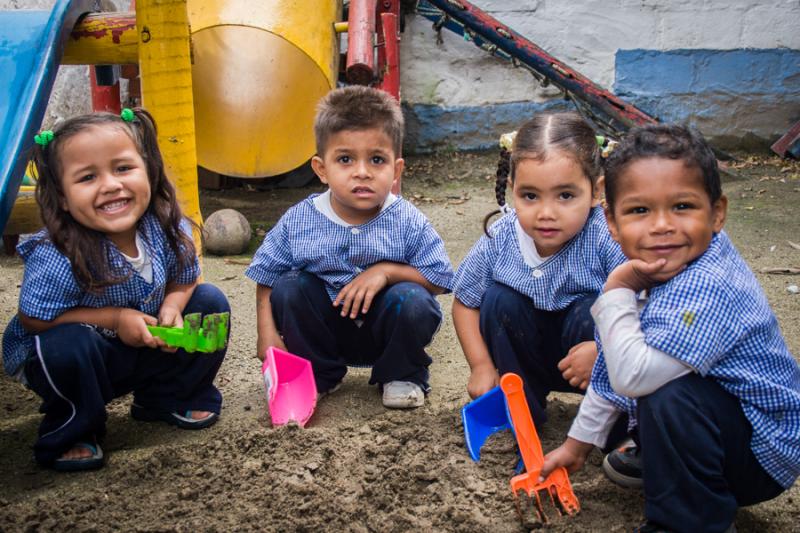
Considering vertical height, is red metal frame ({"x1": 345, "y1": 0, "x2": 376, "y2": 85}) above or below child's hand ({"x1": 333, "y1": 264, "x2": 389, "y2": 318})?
above

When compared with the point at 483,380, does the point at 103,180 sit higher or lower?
higher

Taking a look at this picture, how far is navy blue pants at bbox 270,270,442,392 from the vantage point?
7.73 feet

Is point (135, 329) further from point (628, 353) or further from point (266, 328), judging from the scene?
point (628, 353)

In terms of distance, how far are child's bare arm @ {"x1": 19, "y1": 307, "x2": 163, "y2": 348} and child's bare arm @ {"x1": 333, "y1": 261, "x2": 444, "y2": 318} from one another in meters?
0.51

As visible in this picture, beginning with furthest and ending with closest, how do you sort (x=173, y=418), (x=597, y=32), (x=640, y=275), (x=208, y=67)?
(x=597, y=32) < (x=208, y=67) < (x=173, y=418) < (x=640, y=275)

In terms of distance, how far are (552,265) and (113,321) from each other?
1.06 meters

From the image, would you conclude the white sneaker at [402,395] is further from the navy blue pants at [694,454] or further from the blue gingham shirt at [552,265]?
the navy blue pants at [694,454]

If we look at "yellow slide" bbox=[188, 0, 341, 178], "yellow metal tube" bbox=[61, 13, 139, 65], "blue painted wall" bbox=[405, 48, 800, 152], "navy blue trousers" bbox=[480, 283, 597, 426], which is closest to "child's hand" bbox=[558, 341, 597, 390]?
"navy blue trousers" bbox=[480, 283, 597, 426]

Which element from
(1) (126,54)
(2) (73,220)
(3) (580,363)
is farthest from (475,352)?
(1) (126,54)

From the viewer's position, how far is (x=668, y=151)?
1.62 meters

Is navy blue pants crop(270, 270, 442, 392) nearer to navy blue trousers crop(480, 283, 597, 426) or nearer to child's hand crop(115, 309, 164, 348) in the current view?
navy blue trousers crop(480, 283, 597, 426)

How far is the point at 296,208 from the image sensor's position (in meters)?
2.48

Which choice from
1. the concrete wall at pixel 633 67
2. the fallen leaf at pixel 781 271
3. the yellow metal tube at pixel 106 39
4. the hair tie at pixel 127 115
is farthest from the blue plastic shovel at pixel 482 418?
the concrete wall at pixel 633 67

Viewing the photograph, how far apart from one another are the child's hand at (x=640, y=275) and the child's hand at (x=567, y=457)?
1.09ft
